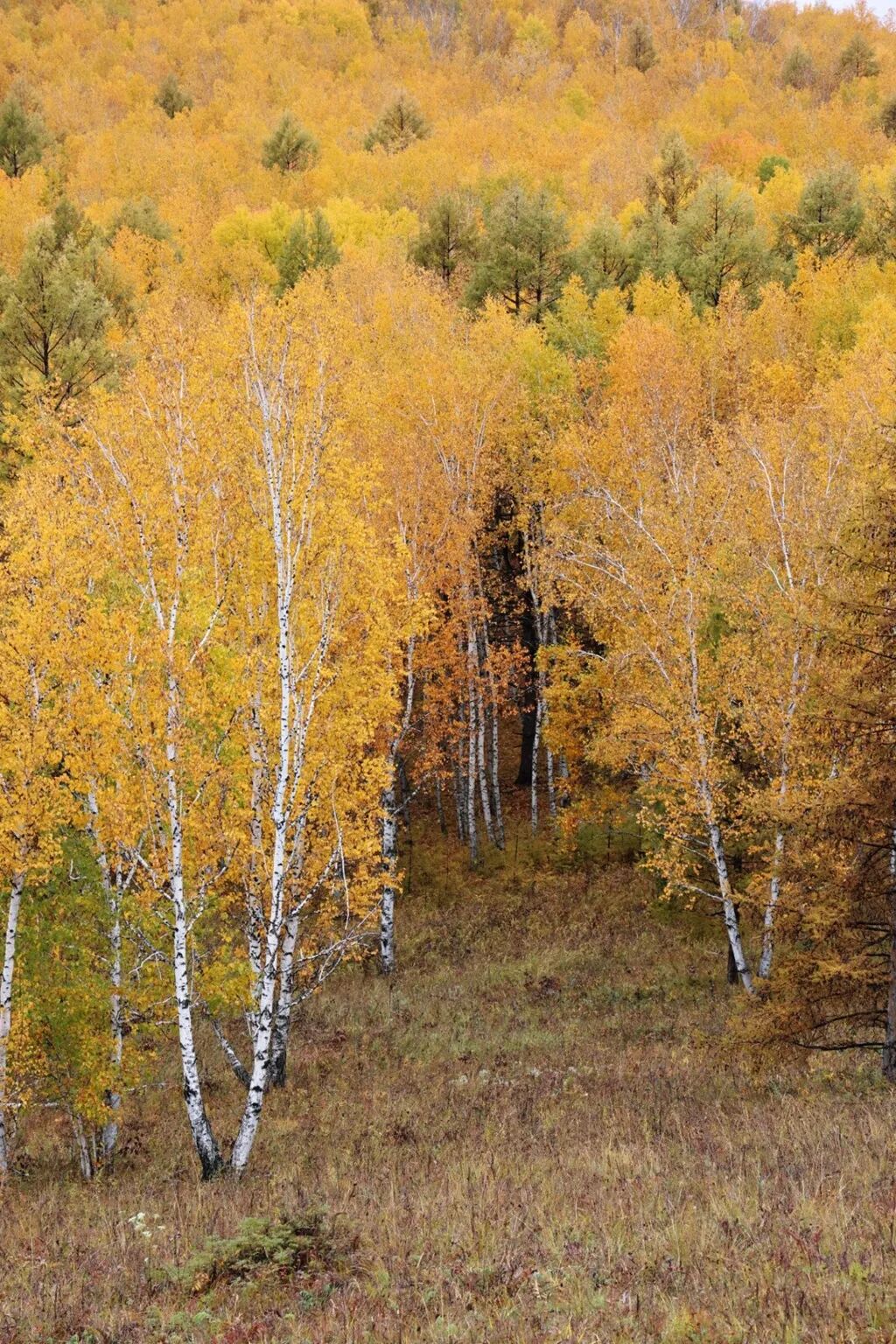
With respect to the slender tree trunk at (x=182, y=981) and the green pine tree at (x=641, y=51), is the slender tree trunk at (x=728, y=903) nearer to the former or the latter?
the slender tree trunk at (x=182, y=981)

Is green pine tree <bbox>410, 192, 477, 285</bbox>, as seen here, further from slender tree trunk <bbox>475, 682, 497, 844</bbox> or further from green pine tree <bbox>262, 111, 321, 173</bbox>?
green pine tree <bbox>262, 111, 321, 173</bbox>

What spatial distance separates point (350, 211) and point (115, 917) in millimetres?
51640

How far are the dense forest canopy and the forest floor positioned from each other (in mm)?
1068

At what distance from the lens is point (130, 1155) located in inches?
589

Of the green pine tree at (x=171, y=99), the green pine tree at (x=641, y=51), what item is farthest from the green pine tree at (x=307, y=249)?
the green pine tree at (x=641, y=51)

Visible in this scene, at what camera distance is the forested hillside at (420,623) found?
40.5 feet

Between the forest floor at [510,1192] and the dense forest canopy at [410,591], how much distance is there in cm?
107

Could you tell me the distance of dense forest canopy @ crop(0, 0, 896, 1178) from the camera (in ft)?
40.4

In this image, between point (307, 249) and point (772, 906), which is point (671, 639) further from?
point (307, 249)

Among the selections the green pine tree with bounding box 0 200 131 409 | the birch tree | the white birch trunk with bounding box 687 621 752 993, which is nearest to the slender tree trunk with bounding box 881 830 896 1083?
the birch tree

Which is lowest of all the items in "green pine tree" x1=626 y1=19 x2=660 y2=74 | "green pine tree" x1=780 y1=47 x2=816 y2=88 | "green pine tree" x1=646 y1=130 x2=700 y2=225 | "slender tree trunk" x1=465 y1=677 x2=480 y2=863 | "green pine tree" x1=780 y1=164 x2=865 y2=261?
"slender tree trunk" x1=465 y1=677 x2=480 y2=863

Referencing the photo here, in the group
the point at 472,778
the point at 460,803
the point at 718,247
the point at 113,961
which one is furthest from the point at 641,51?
the point at 113,961

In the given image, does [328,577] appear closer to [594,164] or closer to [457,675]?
[457,675]

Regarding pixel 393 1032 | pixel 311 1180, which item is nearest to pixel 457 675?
pixel 393 1032
